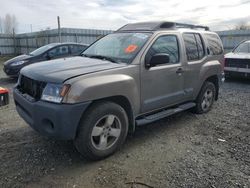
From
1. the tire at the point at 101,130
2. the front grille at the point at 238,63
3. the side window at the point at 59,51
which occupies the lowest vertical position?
the tire at the point at 101,130

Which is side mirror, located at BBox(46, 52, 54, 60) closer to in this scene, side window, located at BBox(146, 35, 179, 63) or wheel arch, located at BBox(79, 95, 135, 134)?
side window, located at BBox(146, 35, 179, 63)

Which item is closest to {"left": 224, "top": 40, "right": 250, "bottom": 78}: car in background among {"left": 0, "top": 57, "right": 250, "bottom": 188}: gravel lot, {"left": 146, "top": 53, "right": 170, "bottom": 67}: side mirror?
{"left": 0, "top": 57, "right": 250, "bottom": 188}: gravel lot

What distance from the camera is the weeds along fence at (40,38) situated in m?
19.2

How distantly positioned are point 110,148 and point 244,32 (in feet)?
52.3

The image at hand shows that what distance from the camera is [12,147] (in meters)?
3.87

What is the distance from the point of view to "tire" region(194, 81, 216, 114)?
5.52 meters

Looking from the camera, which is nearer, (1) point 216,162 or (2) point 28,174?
(2) point 28,174

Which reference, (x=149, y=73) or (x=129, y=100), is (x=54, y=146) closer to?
(x=129, y=100)

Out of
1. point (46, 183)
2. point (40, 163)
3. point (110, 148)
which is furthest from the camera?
point (110, 148)

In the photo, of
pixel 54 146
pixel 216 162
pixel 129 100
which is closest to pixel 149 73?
pixel 129 100

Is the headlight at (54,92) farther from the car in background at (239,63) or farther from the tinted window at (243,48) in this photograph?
the tinted window at (243,48)

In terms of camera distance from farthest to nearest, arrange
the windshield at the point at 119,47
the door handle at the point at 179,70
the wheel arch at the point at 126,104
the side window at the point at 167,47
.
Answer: the door handle at the point at 179,70, the side window at the point at 167,47, the windshield at the point at 119,47, the wheel arch at the point at 126,104

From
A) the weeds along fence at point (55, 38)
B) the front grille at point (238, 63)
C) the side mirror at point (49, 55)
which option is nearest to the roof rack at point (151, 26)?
the front grille at point (238, 63)

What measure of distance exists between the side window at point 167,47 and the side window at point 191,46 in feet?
1.11
